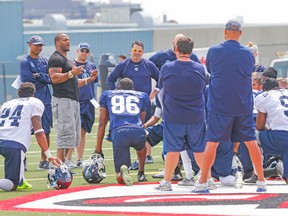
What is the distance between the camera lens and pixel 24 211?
11.0m

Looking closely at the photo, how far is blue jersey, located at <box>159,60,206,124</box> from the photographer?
12.6 meters

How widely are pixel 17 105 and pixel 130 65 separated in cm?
333

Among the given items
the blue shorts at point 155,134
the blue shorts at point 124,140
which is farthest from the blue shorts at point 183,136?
the blue shorts at point 155,134

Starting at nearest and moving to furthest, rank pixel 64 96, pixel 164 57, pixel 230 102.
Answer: pixel 230 102 → pixel 64 96 → pixel 164 57

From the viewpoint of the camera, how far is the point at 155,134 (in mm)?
14656

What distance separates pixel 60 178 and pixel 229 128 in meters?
2.29

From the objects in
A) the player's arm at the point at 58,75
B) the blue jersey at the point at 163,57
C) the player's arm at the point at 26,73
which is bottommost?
the player's arm at the point at 26,73

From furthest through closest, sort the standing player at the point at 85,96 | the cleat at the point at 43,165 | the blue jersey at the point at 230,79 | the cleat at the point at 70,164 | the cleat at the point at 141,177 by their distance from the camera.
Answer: the standing player at the point at 85,96, the cleat at the point at 43,165, the cleat at the point at 70,164, the cleat at the point at 141,177, the blue jersey at the point at 230,79

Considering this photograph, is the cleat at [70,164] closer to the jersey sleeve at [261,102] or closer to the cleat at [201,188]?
the jersey sleeve at [261,102]

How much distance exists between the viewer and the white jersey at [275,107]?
13242mm

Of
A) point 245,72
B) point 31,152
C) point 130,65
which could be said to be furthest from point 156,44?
point 245,72

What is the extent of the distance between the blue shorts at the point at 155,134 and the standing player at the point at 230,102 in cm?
227

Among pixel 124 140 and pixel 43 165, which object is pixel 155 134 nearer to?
pixel 124 140

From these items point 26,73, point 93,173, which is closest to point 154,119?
point 93,173
